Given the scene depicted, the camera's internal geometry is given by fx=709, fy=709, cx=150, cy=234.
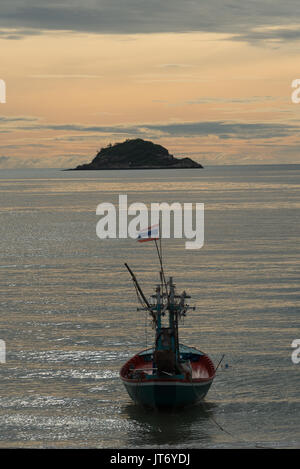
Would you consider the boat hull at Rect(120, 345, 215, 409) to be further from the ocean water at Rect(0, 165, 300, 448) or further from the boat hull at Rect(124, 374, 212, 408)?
the ocean water at Rect(0, 165, 300, 448)

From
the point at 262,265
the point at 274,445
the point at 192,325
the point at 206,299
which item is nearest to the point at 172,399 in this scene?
the point at 274,445

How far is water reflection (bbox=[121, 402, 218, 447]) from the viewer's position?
97.0 ft

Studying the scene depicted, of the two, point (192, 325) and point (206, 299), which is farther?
point (206, 299)

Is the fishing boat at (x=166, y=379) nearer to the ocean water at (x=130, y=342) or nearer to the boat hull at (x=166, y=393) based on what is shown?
the boat hull at (x=166, y=393)

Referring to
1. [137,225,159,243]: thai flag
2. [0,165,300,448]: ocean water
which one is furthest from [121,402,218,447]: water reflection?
[137,225,159,243]: thai flag

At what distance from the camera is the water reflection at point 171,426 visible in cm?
2958

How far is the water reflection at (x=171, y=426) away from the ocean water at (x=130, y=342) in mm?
48

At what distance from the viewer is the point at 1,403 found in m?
33.3

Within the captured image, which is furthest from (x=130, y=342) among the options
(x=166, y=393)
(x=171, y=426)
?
(x=171, y=426)

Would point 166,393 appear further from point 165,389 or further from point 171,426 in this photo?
point 171,426

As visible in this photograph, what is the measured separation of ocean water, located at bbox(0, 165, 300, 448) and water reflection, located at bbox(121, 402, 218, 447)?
0.05 metres

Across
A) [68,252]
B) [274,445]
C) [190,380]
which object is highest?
[68,252]
